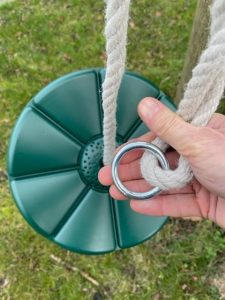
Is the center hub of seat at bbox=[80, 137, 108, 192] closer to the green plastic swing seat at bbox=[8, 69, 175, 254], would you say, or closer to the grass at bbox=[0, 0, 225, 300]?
the green plastic swing seat at bbox=[8, 69, 175, 254]

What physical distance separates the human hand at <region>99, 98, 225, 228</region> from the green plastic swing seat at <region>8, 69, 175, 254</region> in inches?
6.5

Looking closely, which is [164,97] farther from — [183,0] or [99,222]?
[183,0]

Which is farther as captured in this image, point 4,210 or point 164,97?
point 4,210

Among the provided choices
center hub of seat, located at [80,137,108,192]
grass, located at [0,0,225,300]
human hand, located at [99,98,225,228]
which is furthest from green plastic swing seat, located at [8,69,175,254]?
grass, located at [0,0,225,300]

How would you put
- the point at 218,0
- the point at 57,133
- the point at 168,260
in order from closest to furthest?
the point at 218,0 < the point at 57,133 < the point at 168,260

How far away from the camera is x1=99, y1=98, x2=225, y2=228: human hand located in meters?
0.93

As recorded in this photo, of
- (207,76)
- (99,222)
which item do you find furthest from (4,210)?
(207,76)

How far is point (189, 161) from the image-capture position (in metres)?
0.98

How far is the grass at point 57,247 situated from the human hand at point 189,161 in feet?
1.39

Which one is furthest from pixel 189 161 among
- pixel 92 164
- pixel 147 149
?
pixel 92 164

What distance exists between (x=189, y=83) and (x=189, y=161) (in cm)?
20

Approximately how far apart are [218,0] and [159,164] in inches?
15.3

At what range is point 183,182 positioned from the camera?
0.98 meters

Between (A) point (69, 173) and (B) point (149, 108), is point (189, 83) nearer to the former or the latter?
(B) point (149, 108)
